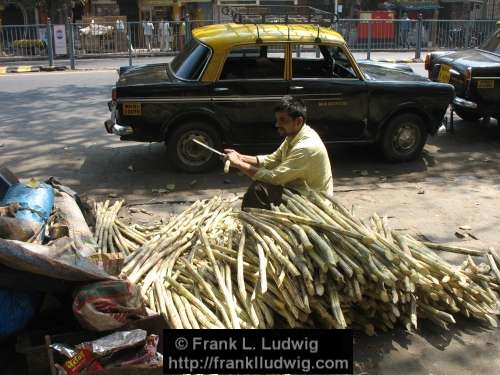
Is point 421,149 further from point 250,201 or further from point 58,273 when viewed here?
point 58,273

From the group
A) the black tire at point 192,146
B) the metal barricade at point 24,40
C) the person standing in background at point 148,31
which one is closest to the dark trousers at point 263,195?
the black tire at point 192,146

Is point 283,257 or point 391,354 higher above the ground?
point 283,257

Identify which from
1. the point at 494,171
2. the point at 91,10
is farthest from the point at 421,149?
the point at 91,10

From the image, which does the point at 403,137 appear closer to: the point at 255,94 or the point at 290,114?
the point at 255,94

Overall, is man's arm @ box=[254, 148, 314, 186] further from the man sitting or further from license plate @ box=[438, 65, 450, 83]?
license plate @ box=[438, 65, 450, 83]

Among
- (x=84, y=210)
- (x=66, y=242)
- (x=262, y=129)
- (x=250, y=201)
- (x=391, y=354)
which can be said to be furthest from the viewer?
(x=262, y=129)

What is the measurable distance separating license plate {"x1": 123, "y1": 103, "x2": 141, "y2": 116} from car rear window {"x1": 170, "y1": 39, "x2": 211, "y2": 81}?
66 cm

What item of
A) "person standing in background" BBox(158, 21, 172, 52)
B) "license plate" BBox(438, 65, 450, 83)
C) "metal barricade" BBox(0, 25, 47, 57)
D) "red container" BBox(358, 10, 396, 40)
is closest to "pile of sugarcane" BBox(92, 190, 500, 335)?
"license plate" BBox(438, 65, 450, 83)

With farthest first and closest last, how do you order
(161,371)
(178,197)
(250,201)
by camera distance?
1. (178,197)
2. (250,201)
3. (161,371)

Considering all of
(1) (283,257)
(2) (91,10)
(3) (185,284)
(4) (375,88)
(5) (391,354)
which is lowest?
(5) (391,354)

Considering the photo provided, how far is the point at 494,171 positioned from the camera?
316 inches

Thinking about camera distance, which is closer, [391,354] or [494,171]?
[391,354]

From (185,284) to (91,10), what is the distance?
28.9m

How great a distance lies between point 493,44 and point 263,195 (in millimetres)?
6984
